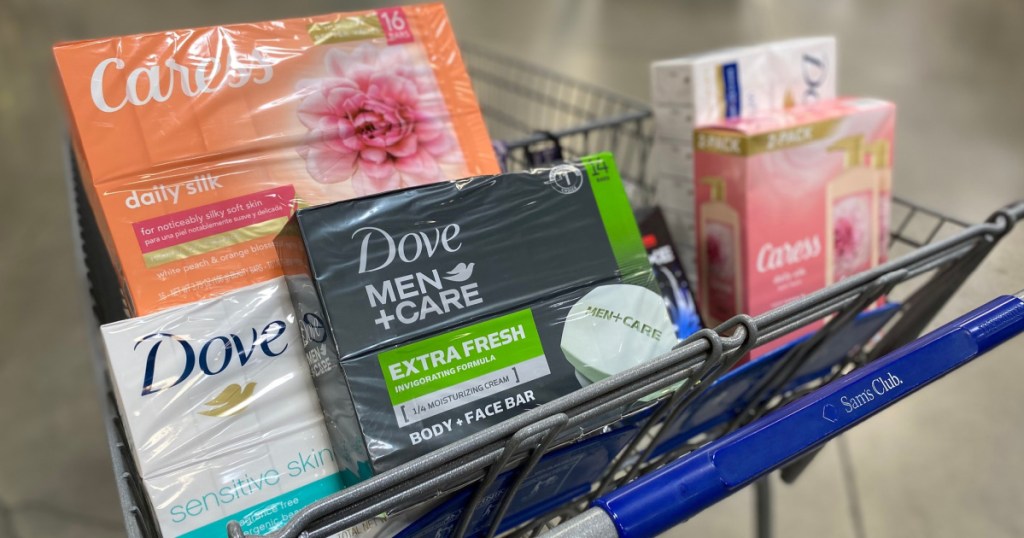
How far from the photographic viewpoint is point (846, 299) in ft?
1.69

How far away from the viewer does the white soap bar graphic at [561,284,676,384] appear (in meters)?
0.54

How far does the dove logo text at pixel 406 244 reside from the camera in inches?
18.9

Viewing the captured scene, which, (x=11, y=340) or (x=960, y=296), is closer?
(x=960, y=296)

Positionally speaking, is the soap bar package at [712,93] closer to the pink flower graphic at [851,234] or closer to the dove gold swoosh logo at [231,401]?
the pink flower graphic at [851,234]

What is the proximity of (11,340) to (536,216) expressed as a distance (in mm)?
1693

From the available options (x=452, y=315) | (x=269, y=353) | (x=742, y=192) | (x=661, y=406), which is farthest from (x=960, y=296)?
(x=269, y=353)

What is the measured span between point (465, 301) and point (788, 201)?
1.29 ft

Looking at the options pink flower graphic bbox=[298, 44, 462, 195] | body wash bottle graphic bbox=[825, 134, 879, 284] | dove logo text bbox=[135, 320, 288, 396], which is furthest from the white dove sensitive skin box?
body wash bottle graphic bbox=[825, 134, 879, 284]

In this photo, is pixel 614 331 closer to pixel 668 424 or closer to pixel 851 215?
pixel 668 424

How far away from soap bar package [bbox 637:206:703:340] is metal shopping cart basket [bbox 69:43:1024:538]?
0.08m

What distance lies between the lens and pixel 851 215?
769 mm

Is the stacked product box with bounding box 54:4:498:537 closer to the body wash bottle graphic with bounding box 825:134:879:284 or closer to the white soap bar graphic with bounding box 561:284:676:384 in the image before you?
the white soap bar graphic with bounding box 561:284:676:384

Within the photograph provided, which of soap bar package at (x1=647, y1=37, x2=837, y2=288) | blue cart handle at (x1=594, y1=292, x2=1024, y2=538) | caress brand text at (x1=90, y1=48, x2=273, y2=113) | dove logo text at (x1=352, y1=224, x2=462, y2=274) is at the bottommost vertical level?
blue cart handle at (x1=594, y1=292, x2=1024, y2=538)

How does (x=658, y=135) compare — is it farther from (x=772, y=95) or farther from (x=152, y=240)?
(x=152, y=240)
